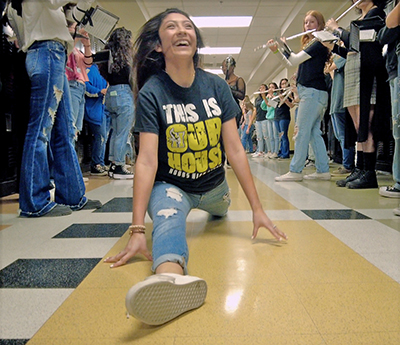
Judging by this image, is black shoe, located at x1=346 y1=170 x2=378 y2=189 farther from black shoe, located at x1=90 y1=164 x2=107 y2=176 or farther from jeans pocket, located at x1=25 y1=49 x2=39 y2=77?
black shoe, located at x1=90 y1=164 x2=107 y2=176

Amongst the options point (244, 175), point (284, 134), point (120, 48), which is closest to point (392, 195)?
point (244, 175)

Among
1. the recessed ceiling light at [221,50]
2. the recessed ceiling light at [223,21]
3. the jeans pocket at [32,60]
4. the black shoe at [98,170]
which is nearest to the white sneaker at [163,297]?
the jeans pocket at [32,60]

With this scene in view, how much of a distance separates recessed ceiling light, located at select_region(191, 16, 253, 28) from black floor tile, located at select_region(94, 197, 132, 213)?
5.34m

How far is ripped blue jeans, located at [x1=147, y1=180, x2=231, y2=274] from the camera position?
2.70 ft

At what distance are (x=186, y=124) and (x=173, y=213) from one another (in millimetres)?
323

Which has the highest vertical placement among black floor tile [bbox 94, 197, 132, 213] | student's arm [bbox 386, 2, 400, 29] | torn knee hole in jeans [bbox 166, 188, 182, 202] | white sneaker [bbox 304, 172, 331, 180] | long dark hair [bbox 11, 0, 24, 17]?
long dark hair [bbox 11, 0, 24, 17]

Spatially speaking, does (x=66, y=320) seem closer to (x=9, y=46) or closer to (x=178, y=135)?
(x=178, y=135)

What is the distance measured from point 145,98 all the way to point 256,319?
0.75m

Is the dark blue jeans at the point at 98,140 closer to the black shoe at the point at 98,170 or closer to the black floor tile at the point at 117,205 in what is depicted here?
the black shoe at the point at 98,170

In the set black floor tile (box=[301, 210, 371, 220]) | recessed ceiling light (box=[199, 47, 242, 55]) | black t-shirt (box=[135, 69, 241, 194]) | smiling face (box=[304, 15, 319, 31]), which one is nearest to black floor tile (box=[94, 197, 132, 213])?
black t-shirt (box=[135, 69, 241, 194])

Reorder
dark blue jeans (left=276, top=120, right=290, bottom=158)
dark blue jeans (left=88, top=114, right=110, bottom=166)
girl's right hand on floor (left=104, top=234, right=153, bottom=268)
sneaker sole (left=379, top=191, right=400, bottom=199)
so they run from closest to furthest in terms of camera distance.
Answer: girl's right hand on floor (left=104, top=234, right=153, bottom=268)
sneaker sole (left=379, top=191, right=400, bottom=199)
dark blue jeans (left=88, top=114, right=110, bottom=166)
dark blue jeans (left=276, top=120, right=290, bottom=158)

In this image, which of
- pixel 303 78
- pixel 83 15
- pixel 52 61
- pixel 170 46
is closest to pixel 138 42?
pixel 170 46

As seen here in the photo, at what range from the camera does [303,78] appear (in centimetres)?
269

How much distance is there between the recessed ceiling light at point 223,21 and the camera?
643cm
